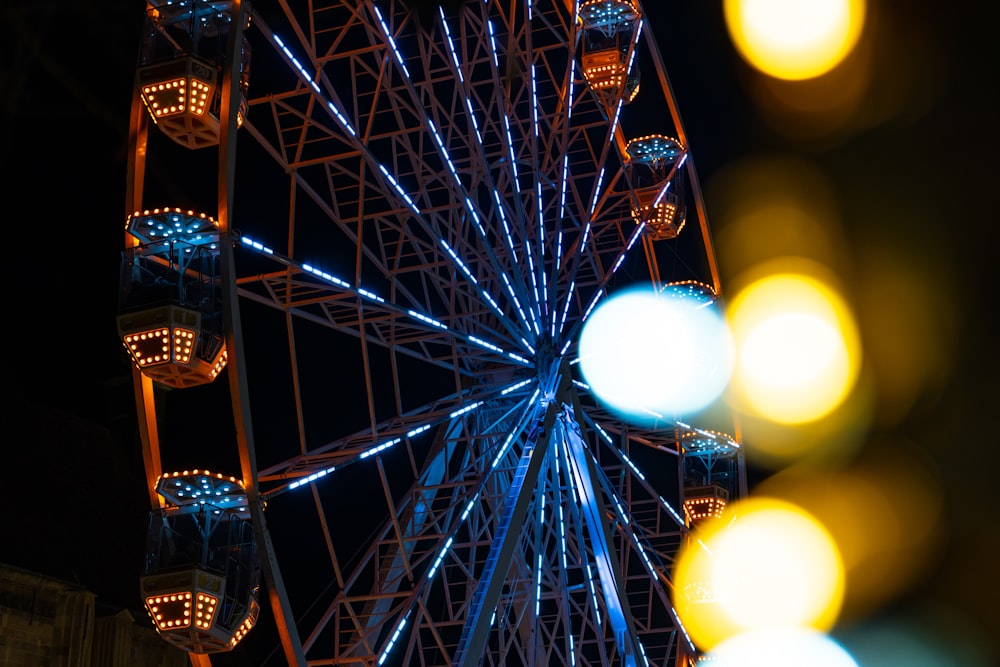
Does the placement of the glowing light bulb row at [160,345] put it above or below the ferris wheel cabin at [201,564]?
above

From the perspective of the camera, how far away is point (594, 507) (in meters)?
16.1

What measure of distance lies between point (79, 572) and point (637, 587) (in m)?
12.4

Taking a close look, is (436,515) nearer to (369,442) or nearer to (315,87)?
(369,442)

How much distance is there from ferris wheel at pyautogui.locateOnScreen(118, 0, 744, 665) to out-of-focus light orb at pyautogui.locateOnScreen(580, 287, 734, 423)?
0.76ft

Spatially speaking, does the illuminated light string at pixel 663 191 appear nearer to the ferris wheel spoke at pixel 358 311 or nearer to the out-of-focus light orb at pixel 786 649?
the ferris wheel spoke at pixel 358 311

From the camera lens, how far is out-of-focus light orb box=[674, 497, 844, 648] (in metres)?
19.8

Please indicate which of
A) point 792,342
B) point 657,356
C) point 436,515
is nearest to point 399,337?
point 436,515

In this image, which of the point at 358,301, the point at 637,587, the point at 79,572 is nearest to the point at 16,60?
the point at 358,301

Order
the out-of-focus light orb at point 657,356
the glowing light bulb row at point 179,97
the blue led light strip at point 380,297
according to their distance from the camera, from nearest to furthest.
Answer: the glowing light bulb row at point 179,97 < the blue led light strip at point 380,297 < the out-of-focus light orb at point 657,356

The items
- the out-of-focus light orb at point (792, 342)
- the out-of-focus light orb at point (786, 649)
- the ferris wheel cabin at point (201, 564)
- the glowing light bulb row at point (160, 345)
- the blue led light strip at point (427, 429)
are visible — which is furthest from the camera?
the out-of-focus light orb at point (792, 342)

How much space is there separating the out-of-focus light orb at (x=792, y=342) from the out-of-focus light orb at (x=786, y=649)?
403 centimetres

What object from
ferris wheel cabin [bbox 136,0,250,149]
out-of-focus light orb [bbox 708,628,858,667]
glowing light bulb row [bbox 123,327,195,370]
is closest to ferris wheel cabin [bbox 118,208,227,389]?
glowing light bulb row [bbox 123,327,195,370]

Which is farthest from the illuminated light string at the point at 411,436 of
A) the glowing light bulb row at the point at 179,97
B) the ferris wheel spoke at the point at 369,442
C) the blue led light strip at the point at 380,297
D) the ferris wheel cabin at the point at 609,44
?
the ferris wheel cabin at the point at 609,44

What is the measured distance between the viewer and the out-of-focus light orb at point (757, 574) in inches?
778
